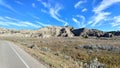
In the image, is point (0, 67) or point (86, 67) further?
point (86, 67)

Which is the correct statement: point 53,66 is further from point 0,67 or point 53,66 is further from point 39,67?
point 0,67

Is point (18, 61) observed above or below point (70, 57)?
above

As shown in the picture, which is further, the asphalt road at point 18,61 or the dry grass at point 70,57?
the dry grass at point 70,57

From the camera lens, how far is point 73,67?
1372 centimetres

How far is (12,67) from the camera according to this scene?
12.1 metres

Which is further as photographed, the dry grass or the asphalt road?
the dry grass

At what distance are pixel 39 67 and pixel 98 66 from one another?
533 centimetres

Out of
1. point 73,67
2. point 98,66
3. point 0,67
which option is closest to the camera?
point 0,67

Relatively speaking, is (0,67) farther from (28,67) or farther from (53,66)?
(53,66)

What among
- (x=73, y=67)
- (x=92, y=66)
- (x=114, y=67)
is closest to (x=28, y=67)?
(x=73, y=67)

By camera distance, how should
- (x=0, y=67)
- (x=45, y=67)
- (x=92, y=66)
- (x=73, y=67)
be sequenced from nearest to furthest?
(x=0, y=67) → (x=45, y=67) → (x=73, y=67) → (x=92, y=66)

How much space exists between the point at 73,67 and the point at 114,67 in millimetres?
4357

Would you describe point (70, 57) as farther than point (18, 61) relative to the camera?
Yes

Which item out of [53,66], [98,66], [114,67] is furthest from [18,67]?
[114,67]
